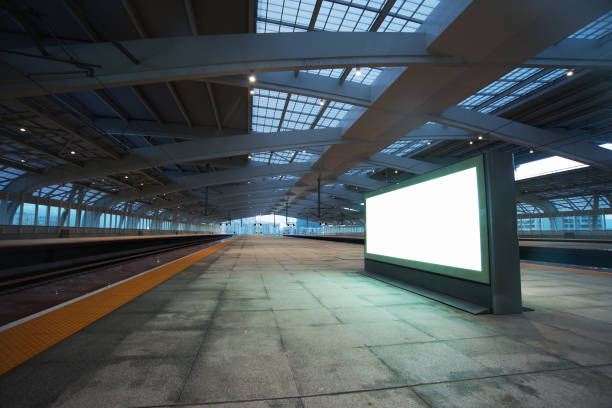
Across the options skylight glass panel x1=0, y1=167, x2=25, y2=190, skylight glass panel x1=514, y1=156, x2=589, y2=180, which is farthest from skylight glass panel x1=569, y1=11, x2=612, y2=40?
skylight glass panel x1=0, y1=167, x2=25, y2=190

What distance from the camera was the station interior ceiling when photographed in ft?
30.5

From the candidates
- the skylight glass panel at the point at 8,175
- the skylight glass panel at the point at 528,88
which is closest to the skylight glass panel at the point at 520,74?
the skylight glass panel at the point at 528,88

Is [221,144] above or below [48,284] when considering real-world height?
above

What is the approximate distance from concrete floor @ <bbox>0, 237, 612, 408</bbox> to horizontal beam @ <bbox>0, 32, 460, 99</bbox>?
8472mm

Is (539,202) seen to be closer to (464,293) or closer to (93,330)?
(464,293)

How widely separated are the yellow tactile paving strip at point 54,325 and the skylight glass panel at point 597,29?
17060mm

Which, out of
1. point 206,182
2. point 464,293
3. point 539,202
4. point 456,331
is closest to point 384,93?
point 464,293

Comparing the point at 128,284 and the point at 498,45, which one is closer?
the point at 128,284

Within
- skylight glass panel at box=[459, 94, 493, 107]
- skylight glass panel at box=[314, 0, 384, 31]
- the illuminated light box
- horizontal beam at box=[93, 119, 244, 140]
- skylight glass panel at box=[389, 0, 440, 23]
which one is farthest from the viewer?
horizontal beam at box=[93, 119, 244, 140]

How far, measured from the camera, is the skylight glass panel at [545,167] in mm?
26297

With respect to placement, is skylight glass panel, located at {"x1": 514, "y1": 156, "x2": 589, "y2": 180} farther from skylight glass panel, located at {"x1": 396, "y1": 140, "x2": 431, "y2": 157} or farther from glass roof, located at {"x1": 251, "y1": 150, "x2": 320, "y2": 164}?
glass roof, located at {"x1": 251, "y1": 150, "x2": 320, "y2": 164}

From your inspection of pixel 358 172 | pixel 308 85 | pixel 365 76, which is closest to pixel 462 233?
pixel 308 85

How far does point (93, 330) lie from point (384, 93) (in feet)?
42.9

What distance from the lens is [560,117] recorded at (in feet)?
60.0
